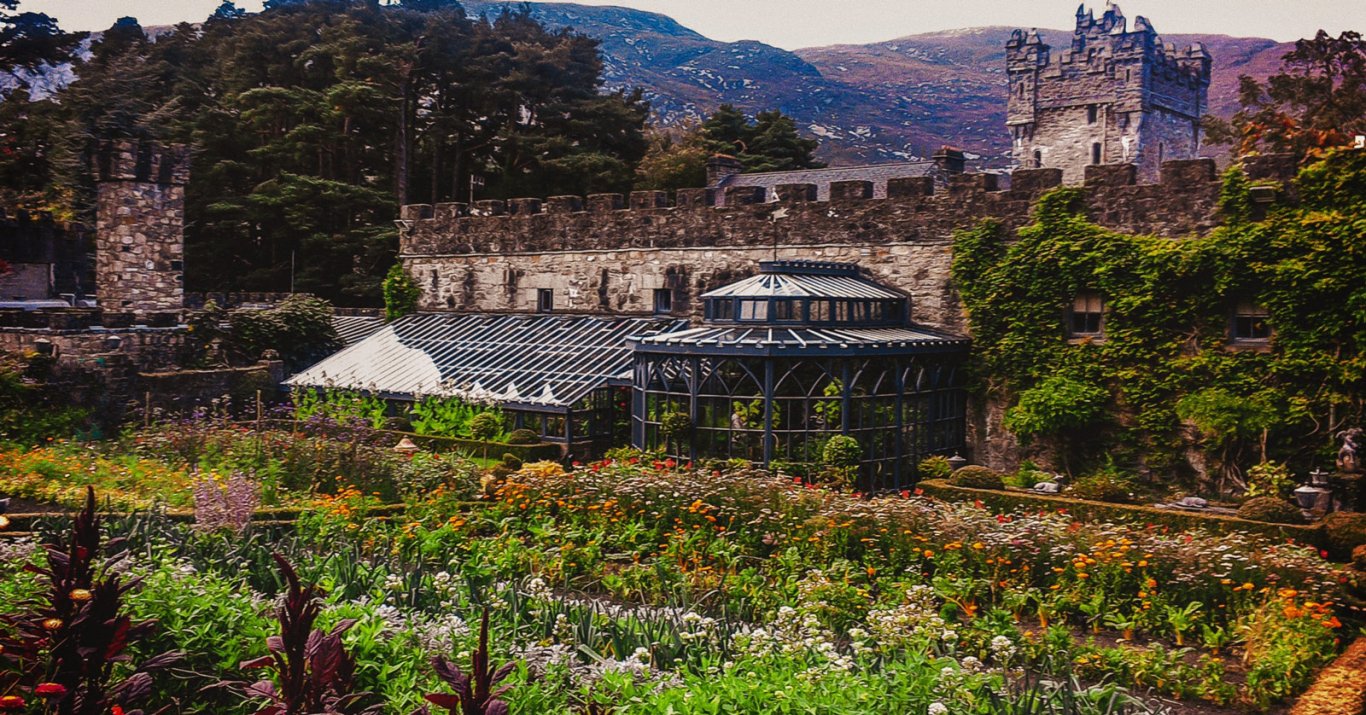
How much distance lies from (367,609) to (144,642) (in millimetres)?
1254

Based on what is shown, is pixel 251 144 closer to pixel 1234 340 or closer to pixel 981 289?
pixel 981 289

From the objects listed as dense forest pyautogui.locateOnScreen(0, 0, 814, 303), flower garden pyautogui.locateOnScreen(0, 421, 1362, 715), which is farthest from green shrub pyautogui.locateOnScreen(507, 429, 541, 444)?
dense forest pyautogui.locateOnScreen(0, 0, 814, 303)

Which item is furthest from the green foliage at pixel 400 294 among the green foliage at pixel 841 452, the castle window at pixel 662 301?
the green foliage at pixel 841 452

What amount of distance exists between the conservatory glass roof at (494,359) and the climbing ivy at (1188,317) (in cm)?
653

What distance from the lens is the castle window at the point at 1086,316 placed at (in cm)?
1661

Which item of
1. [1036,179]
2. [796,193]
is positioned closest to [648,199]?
[796,193]

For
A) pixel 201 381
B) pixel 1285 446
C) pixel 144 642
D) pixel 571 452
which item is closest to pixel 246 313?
pixel 201 381

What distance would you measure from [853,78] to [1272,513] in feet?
338

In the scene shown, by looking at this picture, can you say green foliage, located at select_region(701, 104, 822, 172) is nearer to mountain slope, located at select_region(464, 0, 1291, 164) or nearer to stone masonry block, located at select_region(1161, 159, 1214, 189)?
stone masonry block, located at select_region(1161, 159, 1214, 189)

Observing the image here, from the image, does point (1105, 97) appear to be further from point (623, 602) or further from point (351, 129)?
point (623, 602)

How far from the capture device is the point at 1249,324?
1534 cm

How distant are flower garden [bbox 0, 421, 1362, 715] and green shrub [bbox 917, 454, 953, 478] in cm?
416

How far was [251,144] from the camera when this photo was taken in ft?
123

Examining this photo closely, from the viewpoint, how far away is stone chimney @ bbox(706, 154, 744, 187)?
34031 mm
